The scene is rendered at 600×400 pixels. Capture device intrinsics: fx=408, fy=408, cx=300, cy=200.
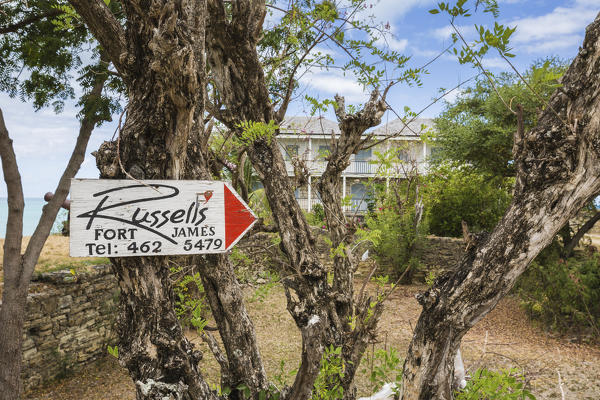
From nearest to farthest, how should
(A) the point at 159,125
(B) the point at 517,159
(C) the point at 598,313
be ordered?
(A) the point at 159,125 < (B) the point at 517,159 < (C) the point at 598,313

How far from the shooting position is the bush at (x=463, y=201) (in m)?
10.5

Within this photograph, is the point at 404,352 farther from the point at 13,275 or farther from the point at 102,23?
the point at 102,23

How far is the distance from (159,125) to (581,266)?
7.70m

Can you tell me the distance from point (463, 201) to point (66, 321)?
9431mm

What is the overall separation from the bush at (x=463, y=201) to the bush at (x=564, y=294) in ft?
9.55

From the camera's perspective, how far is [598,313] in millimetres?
6766

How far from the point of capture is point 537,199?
1834mm

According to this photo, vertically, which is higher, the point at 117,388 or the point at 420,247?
the point at 420,247

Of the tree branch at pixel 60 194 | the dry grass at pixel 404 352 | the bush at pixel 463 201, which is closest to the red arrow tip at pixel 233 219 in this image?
the dry grass at pixel 404 352

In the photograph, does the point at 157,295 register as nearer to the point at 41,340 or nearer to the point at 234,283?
the point at 234,283

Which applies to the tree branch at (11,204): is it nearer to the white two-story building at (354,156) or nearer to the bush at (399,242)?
the white two-story building at (354,156)

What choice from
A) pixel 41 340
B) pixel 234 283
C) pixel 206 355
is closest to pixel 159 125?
pixel 234 283

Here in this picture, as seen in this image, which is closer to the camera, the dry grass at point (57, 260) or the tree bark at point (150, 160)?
the tree bark at point (150, 160)

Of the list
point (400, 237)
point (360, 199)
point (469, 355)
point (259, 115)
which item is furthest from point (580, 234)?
point (259, 115)
